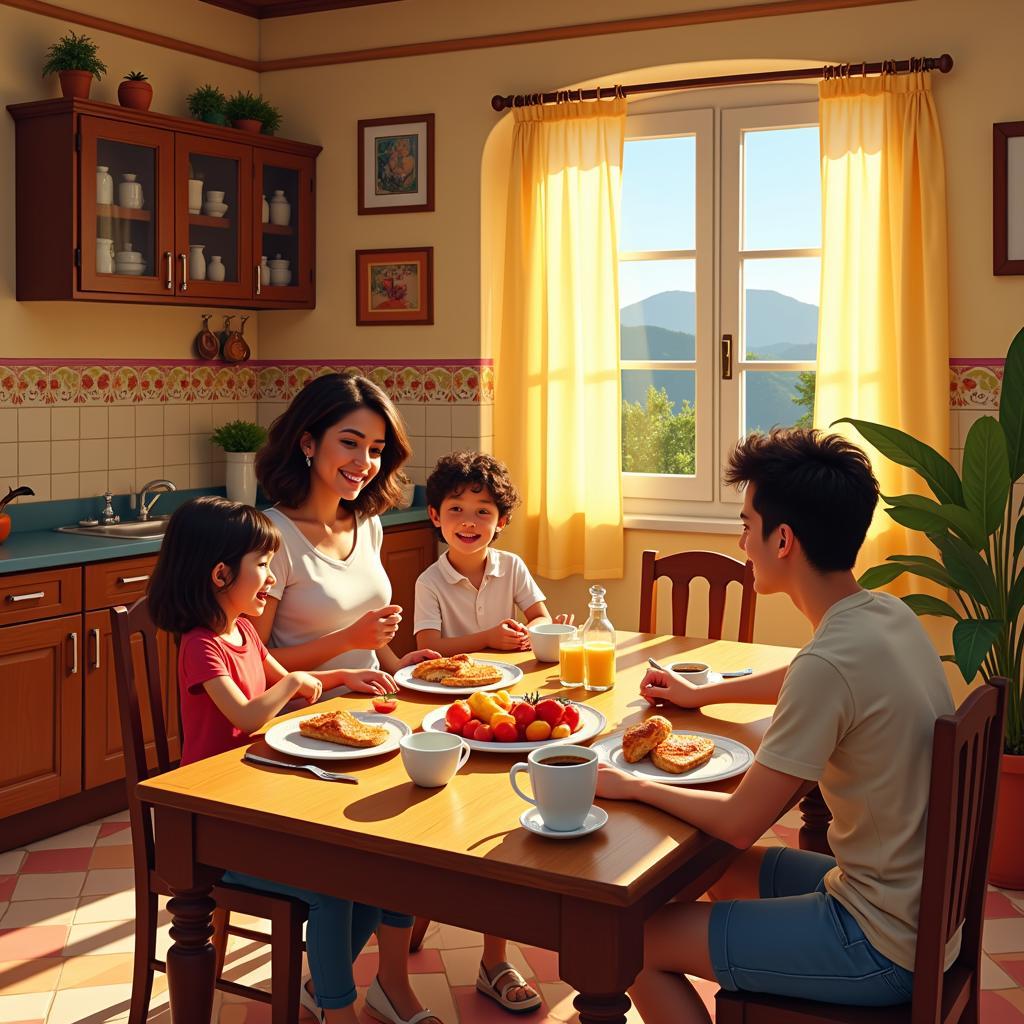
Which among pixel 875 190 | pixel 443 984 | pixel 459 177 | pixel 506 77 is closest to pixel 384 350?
pixel 459 177

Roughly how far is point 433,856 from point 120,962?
170 cm

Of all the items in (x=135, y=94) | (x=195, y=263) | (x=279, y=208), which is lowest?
(x=195, y=263)

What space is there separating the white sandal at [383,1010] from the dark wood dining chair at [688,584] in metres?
1.17

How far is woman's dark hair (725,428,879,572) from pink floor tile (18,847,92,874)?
257 cm

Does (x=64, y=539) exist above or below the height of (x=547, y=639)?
above

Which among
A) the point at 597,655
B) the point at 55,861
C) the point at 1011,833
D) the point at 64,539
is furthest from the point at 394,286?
the point at 1011,833

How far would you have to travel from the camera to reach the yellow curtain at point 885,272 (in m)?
4.09

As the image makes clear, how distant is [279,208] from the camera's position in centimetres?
505

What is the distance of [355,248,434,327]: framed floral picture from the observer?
5000 mm

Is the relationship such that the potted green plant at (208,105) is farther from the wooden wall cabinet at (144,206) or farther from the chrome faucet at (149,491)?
the chrome faucet at (149,491)

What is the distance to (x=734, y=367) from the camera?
471cm

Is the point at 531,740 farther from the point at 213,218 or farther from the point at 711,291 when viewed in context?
the point at 213,218

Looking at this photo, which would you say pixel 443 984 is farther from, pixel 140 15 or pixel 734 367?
pixel 140 15

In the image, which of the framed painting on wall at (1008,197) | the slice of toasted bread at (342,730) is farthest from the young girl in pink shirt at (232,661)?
the framed painting on wall at (1008,197)
